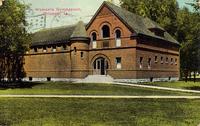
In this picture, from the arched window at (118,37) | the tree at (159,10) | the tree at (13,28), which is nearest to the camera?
the tree at (13,28)

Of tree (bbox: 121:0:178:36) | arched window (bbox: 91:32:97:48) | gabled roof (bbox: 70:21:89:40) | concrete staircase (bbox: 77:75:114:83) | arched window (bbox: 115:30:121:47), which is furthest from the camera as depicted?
tree (bbox: 121:0:178:36)

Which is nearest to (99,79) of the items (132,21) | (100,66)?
(100,66)

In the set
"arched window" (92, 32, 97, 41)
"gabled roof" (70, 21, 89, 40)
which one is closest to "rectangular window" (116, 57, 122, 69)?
"arched window" (92, 32, 97, 41)

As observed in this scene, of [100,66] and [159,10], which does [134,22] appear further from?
[159,10]

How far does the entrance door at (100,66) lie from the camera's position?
4528cm

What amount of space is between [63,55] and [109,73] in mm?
7590

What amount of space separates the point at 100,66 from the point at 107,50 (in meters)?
2.28

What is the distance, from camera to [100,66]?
45594 millimetres

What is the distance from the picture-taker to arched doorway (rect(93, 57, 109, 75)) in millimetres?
45231

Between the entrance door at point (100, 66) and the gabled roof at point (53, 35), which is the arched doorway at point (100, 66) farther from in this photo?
the gabled roof at point (53, 35)

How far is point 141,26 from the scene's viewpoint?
4712 cm

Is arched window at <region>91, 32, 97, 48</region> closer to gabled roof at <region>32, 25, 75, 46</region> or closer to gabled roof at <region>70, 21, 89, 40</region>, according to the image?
gabled roof at <region>70, 21, 89, 40</region>

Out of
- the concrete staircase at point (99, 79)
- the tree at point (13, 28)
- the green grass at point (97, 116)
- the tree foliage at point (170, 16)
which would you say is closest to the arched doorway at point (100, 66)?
the concrete staircase at point (99, 79)

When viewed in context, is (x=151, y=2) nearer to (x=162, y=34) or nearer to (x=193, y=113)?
(x=162, y=34)
